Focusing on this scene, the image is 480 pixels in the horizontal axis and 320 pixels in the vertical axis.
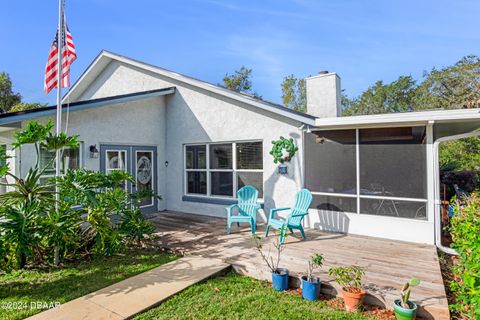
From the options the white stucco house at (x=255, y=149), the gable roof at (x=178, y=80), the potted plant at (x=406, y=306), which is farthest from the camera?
the gable roof at (x=178, y=80)

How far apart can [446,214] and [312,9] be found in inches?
346

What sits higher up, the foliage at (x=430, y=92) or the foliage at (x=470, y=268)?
the foliage at (x=430, y=92)

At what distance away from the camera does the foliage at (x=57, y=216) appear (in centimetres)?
438

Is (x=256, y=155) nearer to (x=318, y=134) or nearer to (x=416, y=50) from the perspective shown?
(x=318, y=134)

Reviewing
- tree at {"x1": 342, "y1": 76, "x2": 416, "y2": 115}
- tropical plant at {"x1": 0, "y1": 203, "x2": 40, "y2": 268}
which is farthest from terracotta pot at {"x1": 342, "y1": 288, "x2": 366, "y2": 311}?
tree at {"x1": 342, "y1": 76, "x2": 416, "y2": 115}

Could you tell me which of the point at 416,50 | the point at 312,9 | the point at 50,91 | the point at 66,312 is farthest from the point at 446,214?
the point at 416,50

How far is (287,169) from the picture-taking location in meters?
7.49

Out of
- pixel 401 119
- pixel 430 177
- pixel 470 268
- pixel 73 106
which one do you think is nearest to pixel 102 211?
pixel 73 106

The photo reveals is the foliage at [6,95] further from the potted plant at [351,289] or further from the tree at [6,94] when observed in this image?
the potted plant at [351,289]

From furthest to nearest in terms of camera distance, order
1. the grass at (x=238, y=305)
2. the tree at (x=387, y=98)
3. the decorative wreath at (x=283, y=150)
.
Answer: the tree at (x=387, y=98), the decorative wreath at (x=283, y=150), the grass at (x=238, y=305)

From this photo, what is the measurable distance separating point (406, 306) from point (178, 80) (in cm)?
836

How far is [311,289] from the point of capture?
393 centimetres

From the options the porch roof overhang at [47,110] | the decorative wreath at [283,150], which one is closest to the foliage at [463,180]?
the decorative wreath at [283,150]

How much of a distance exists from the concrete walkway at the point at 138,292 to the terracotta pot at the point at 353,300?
2.02 metres
